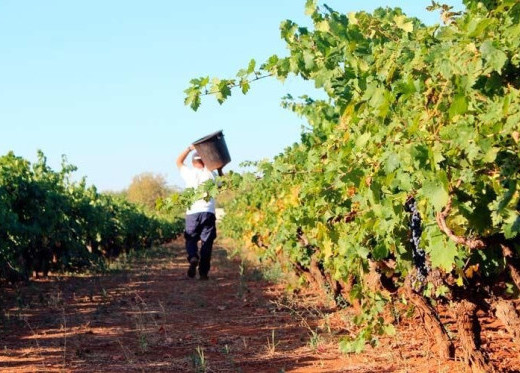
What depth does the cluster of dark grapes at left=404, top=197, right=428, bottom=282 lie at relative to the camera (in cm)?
376

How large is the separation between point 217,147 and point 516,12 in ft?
18.5

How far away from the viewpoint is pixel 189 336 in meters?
6.00

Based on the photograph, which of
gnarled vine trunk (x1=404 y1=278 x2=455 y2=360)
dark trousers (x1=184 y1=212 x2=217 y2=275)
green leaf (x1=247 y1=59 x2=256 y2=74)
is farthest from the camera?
dark trousers (x1=184 y1=212 x2=217 y2=275)

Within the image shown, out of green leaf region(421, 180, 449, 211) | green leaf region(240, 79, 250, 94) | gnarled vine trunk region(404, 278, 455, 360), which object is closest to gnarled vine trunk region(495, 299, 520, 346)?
gnarled vine trunk region(404, 278, 455, 360)

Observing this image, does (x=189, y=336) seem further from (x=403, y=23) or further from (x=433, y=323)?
(x=403, y=23)

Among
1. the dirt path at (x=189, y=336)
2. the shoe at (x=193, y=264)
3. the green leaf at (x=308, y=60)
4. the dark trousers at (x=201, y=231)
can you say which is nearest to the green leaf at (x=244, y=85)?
the green leaf at (x=308, y=60)

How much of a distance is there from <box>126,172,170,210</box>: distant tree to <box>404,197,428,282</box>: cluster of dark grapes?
7993 centimetres

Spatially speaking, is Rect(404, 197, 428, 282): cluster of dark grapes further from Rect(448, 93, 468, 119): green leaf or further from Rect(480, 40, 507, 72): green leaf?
Rect(480, 40, 507, 72): green leaf

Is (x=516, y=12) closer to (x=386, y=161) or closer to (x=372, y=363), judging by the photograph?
(x=386, y=161)

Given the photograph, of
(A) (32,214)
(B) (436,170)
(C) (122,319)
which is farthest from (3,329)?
(B) (436,170)

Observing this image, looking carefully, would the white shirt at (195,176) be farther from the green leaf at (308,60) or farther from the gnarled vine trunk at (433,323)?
the green leaf at (308,60)

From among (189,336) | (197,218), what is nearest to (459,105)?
(189,336)

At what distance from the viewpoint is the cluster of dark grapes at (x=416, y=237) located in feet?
12.3

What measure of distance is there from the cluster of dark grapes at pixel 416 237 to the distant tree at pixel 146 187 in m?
79.9
